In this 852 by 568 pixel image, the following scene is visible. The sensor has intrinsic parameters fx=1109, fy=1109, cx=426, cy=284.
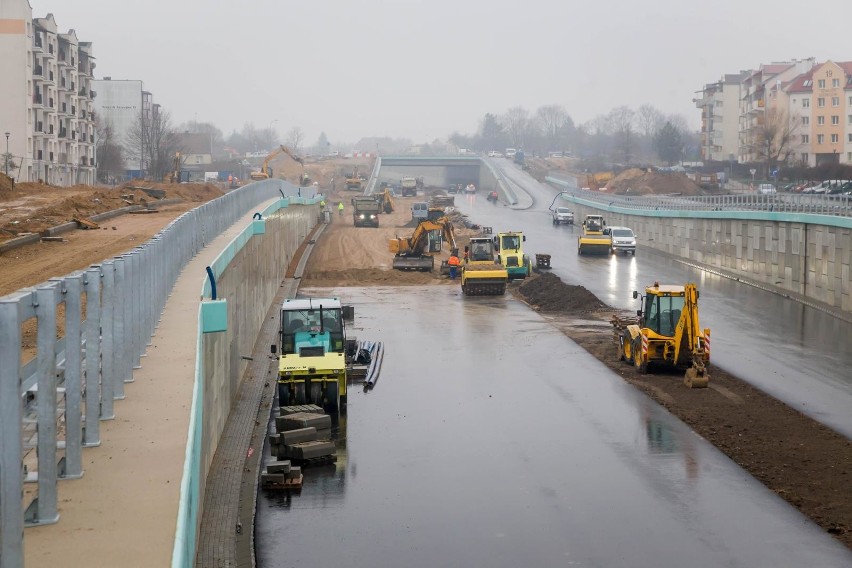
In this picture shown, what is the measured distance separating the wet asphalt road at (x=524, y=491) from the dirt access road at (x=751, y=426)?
20.4 inches

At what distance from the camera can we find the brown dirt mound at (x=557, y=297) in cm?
4975

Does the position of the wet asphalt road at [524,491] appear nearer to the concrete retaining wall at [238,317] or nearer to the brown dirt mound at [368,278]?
the concrete retaining wall at [238,317]

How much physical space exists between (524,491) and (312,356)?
7905 mm

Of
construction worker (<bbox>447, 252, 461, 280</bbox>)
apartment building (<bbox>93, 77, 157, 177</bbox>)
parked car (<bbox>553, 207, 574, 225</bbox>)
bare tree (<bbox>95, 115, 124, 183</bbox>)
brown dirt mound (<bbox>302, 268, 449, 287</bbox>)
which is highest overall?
apartment building (<bbox>93, 77, 157, 177</bbox>)

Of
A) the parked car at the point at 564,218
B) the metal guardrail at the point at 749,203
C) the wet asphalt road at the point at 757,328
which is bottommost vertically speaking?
the wet asphalt road at the point at 757,328

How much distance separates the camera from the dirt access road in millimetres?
20922

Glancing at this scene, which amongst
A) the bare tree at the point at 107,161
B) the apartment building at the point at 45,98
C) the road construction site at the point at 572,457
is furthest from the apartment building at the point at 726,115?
the road construction site at the point at 572,457

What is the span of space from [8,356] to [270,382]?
75.1ft

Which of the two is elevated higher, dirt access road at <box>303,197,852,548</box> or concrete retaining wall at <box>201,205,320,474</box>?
concrete retaining wall at <box>201,205,320,474</box>

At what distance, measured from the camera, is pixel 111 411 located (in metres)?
14.0

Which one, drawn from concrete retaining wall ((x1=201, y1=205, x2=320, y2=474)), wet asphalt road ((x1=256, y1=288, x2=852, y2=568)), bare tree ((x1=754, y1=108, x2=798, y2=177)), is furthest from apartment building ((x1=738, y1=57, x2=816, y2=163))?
wet asphalt road ((x1=256, y1=288, x2=852, y2=568))

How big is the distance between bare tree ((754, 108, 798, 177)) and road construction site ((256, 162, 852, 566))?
107 meters

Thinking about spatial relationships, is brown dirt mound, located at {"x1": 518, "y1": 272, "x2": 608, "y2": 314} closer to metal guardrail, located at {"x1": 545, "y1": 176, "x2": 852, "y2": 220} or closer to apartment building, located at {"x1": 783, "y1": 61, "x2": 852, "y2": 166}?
metal guardrail, located at {"x1": 545, "y1": 176, "x2": 852, "y2": 220}

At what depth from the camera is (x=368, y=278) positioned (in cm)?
6034
